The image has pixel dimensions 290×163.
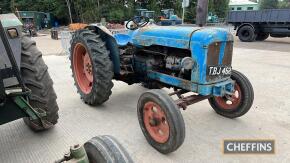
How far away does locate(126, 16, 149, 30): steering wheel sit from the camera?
13.4 feet

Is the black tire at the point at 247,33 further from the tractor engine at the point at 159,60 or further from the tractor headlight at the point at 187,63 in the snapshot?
the tractor headlight at the point at 187,63

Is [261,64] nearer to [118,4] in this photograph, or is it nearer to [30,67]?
[30,67]

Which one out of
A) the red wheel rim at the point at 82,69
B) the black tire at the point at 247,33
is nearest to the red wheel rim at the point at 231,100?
the red wheel rim at the point at 82,69

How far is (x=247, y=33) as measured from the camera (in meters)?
13.4

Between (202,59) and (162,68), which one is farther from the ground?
(202,59)

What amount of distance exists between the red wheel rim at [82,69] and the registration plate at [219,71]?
2047 mm

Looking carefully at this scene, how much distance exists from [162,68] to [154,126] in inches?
39.7

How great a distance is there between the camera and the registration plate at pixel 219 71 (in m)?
2.93

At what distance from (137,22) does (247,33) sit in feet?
35.4

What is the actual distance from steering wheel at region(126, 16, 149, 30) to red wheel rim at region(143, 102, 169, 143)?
5.37 ft

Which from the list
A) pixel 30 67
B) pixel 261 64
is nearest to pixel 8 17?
pixel 30 67

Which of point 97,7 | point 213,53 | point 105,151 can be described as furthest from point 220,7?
point 105,151

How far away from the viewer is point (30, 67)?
2535 millimetres

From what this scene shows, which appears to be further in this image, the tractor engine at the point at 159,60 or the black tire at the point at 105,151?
the tractor engine at the point at 159,60
